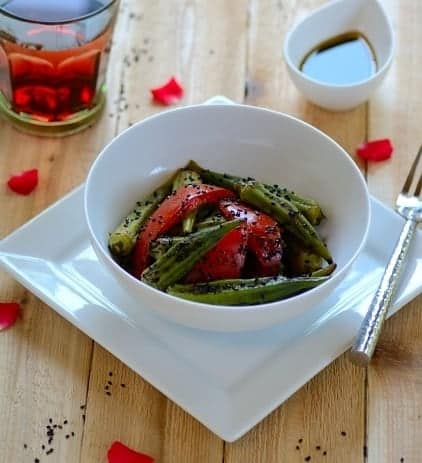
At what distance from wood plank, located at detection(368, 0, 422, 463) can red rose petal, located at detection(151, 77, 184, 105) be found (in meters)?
0.36

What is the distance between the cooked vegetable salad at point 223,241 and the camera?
116 centimetres

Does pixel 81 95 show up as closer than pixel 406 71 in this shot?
Yes

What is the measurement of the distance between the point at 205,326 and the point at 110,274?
0.19 m

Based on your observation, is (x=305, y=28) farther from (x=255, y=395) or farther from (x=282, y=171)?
(x=255, y=395)

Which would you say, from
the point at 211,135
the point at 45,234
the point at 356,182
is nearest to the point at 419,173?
the point at 356,182

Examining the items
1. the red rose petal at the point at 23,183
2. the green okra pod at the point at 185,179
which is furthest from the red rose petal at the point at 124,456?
the red rose petal at the point at 23,183

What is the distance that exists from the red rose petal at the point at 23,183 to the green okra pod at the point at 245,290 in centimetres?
42

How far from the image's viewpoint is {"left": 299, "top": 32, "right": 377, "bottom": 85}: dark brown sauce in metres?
1.63

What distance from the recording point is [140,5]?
5.98 ft

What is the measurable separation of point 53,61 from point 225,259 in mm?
528

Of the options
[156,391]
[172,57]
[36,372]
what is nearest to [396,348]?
[156,391]

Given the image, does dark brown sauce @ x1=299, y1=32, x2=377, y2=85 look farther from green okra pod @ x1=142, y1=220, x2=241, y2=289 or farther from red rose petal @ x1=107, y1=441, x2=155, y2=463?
red rose petal @ x1=107, y1=441, x2=155, y2=463

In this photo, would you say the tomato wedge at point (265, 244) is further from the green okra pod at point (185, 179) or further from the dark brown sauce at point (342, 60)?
the dark brown sauce at point (342, 60)

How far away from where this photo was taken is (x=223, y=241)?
1.18 meters
